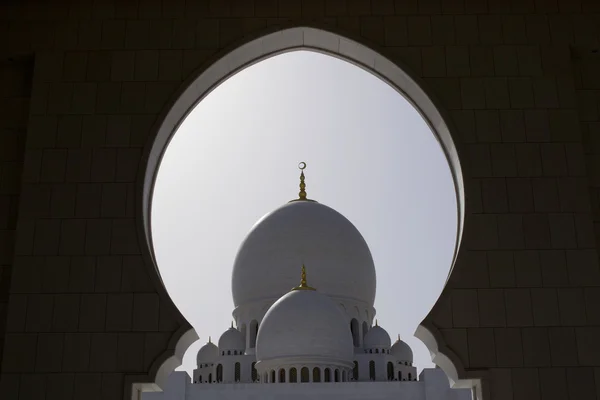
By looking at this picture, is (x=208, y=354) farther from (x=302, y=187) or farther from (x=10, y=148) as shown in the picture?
(x=10, y=148)

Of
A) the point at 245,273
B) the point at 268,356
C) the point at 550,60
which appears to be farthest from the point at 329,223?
the point at 550,60

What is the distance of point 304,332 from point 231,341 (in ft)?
15.6

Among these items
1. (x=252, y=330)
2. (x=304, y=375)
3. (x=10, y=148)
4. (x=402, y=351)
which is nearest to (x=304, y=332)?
(x=304, y=375)

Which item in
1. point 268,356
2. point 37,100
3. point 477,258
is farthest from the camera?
point 268,356

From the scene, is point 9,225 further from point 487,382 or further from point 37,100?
point 487,382

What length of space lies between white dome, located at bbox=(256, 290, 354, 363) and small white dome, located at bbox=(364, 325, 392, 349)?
293 cm

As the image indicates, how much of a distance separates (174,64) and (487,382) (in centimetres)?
256

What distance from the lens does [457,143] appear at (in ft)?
14.7

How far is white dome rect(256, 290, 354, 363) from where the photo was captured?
20672 mm

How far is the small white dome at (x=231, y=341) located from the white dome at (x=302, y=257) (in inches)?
42.7

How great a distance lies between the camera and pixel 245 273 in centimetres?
2520

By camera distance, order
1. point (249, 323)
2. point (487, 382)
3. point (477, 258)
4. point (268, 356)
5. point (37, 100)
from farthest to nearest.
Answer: point (249, 323) → point (268, 356) → point (37, 100) → point (477, 258) → point (487, 382)

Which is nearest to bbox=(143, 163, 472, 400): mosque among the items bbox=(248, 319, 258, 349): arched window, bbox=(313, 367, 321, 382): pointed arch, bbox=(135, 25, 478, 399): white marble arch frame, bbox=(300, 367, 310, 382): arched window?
bbox=(248, 319, 258, 349): arched window

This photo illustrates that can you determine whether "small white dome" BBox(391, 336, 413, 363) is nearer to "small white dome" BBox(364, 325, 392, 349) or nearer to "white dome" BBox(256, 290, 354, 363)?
"small white dome" BBox(364, 325, 392, 349)
